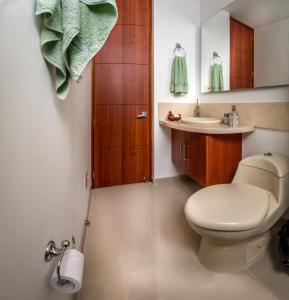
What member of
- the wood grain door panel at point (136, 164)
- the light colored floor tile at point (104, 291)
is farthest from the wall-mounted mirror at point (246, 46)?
the light colored floor tile at point (104, 291)

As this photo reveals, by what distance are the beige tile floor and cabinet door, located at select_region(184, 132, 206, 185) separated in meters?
0.40

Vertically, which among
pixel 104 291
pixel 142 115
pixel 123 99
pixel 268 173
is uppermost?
pixel 123 99

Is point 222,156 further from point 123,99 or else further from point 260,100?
point 123,99

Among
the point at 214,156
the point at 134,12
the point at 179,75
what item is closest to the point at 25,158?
the point at 214,156

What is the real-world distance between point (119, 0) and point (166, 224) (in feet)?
8.18

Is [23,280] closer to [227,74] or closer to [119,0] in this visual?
[227,74]

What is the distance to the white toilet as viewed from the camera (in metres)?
1.13

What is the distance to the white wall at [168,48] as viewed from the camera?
2.59 meters


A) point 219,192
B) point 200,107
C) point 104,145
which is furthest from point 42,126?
point 200,107

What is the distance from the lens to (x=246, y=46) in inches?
76.6

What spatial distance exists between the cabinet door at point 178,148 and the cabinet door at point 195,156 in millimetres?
88

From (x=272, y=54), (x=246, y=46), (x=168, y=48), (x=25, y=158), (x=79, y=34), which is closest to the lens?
(x=25, y=158)

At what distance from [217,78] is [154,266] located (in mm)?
1954

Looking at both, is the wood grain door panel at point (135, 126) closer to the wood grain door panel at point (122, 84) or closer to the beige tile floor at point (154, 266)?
the wood grain door panel at point (122, 84)
